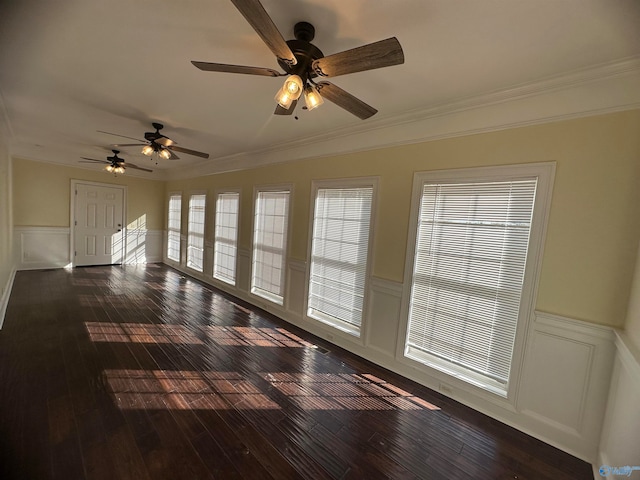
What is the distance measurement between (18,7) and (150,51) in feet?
2.12

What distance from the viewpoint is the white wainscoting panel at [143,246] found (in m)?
7.21

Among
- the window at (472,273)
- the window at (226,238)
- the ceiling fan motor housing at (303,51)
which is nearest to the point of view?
the ceiling fan motor housing at (303,51)

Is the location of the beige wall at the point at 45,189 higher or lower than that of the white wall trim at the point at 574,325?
higher

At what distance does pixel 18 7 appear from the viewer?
153cm

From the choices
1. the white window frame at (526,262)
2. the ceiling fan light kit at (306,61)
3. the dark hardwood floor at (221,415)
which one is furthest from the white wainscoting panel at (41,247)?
the white window frame at (526,262)

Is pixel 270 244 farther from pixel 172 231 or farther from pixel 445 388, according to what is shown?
pixel 172 231

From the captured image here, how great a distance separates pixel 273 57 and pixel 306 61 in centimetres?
50

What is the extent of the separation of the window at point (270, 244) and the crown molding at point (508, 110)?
117 centimetres

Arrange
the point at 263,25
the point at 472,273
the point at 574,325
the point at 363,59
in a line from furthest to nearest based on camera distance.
Answer: the point at 472,273 < the point at 574,325 < the point at 363,59 < the point at 263,25

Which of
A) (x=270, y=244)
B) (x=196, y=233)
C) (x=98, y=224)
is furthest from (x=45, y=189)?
(x=270, y=244)

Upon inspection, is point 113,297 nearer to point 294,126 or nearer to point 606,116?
point 294,126

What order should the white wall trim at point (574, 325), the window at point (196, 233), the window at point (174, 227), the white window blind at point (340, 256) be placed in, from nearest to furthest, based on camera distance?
1. the white wall trim at point (574, 325)
2. the white window blind at point (340, 256)
3. the window at point (196, 233)
4. the window at point (174, 227)

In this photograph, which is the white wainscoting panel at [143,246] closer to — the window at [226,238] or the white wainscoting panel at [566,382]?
the window at [226,238]

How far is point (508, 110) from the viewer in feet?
7.04
